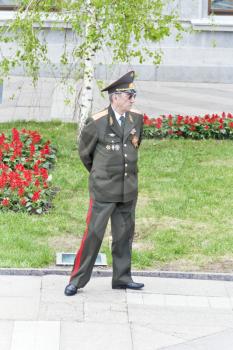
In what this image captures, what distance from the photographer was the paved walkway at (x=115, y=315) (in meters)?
8.61

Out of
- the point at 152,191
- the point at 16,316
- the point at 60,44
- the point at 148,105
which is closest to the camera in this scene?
the point at 16,316

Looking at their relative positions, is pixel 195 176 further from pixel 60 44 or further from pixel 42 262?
pixel 60 44

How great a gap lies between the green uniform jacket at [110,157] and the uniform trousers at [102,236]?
94 millimetres

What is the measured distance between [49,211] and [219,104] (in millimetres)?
9079

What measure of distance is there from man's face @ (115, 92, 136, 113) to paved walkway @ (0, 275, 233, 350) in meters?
1.60

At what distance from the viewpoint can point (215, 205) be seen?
1280cm

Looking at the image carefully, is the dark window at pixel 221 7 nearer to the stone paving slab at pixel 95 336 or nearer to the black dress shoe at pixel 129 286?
the black dress shoe at pixel 129 286

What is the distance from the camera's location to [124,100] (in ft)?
31.3

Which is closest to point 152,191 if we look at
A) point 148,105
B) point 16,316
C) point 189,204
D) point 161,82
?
point 189,204

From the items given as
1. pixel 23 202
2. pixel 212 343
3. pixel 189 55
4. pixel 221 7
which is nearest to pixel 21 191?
pixel 23 202

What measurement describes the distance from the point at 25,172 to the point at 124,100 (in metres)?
3.40

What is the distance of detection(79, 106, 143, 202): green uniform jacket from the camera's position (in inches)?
380

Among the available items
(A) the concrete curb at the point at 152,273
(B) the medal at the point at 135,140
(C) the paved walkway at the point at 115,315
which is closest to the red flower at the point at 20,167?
(A) the concrete curb at the point at 152,273

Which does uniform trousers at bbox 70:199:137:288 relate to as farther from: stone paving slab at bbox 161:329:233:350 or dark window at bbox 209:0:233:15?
dark window at bbox 209:0:233:15
